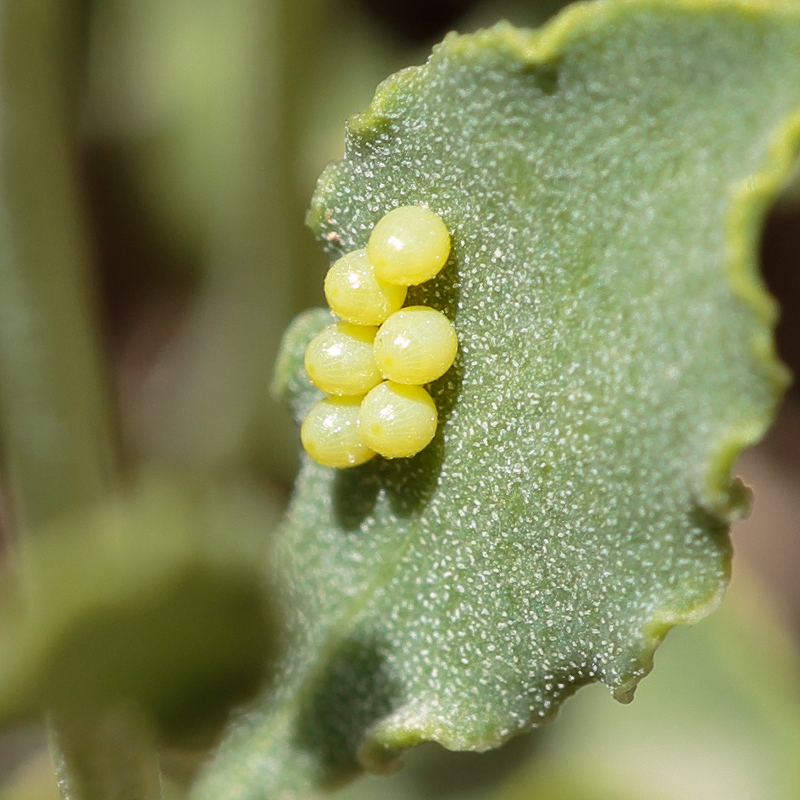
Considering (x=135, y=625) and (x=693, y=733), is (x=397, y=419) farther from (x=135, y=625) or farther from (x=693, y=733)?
→ (x=693, y=733)

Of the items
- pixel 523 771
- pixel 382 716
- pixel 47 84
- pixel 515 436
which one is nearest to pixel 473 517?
pixel 515 436

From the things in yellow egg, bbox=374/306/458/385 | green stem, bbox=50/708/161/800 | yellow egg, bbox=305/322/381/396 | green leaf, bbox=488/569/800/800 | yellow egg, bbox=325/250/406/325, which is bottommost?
green leaf, bbox=488/569/800/800

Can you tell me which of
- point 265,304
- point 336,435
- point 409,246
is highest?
point 409,246

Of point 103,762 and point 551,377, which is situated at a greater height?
point 551,377

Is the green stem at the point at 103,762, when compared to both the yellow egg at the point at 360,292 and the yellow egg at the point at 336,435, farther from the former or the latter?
the yellow egg at the point at 360,292

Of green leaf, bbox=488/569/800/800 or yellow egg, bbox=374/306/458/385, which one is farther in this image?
green leaf, bbox=488/569/800/800

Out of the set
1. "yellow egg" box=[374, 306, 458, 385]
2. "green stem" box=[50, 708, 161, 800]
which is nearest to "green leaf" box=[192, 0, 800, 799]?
"yellow egg" box=[374, 306, 458, 385]

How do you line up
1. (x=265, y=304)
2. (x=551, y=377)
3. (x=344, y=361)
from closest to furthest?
(x=551, y=377) < (x=344, y=361) < (x=265, y=304)

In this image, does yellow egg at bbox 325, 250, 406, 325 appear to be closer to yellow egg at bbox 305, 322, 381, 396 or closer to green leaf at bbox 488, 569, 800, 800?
yellow egg at bbox 305, 322, 381, 396

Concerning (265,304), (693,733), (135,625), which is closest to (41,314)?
(265,304)
